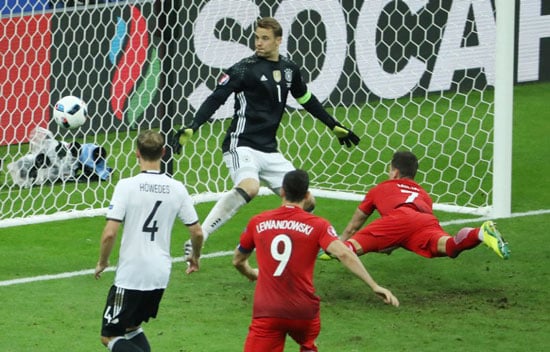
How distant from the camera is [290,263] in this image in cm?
739

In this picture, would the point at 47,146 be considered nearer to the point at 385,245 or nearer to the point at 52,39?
the point at 52,39

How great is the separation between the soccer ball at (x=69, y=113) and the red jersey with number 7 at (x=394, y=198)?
15.9ft

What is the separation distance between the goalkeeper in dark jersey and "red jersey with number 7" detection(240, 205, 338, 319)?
3.17 metres

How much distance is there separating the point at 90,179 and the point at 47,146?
2.01 feet

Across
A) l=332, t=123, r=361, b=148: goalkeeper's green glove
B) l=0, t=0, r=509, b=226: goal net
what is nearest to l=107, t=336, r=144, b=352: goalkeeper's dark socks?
l=332, t=123, r=361, b=148: goalkeeper's green glove

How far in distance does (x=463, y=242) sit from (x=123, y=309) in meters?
2.93

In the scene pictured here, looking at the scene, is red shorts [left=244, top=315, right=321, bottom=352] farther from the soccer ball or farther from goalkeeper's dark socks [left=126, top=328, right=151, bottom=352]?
the soccer ball

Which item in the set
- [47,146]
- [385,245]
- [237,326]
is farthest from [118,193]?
[47,146]

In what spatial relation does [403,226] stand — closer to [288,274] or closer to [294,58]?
[288,274]

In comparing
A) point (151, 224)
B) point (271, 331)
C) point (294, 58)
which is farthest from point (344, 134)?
point (294, 58)

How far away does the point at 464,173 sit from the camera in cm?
1418

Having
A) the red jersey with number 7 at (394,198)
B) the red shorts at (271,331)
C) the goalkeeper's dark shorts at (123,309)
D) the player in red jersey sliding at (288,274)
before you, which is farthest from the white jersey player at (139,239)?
the red jersey with number 7 at (394,198)

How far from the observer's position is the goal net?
1448cm

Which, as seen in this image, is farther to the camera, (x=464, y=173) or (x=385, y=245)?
(x=464, y=173)
